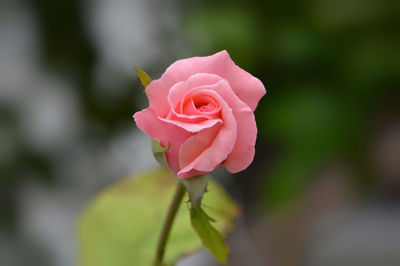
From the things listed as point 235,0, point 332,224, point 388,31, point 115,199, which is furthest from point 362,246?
point 115,199

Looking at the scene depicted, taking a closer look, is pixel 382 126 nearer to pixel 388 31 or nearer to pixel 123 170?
pixel 388 31

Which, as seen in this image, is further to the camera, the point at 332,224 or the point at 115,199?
the point at 332,224

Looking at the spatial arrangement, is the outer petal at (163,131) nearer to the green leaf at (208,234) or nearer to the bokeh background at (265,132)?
the green leaf at (208,234)

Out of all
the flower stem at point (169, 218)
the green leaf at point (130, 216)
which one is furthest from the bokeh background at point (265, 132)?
the flower stem at point (169, 218)

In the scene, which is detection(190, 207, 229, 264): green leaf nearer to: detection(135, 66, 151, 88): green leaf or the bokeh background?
detection(135, 66, 151, 88): green leaf

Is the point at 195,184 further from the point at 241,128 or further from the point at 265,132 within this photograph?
the point at 265,132
